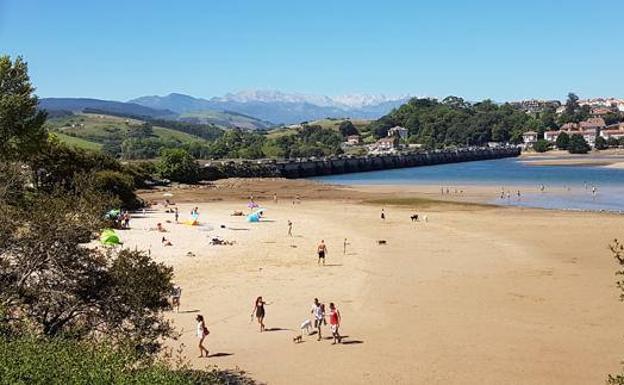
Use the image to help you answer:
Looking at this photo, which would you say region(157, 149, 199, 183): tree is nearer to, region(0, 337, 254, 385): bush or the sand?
the sand

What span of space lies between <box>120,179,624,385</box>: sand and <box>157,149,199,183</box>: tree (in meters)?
40.7

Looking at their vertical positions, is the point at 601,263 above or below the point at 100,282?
below

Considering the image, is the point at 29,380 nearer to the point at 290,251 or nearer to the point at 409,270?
the point at 409,270

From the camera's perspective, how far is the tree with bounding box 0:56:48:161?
101 ft

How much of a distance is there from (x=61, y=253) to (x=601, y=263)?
78.2ft

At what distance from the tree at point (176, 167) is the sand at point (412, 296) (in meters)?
40.7

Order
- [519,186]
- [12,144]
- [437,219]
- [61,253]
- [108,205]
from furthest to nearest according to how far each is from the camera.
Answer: [519,186]
[437,219]
[12,144]
[108,205]
[61,253]

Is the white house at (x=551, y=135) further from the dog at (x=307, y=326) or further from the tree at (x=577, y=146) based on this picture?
the dog at (x=307, y=326)

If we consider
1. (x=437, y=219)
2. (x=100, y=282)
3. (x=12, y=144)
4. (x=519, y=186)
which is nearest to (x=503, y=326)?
(x=100, y=282)

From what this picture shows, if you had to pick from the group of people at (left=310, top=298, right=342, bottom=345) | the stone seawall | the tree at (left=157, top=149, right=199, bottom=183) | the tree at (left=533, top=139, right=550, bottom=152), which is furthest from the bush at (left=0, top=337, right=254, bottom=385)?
the tree at (left=533, top=139, right=550, bottom=152)

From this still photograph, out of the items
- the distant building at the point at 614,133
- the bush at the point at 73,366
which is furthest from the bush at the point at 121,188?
the distant building at the point at 614,133

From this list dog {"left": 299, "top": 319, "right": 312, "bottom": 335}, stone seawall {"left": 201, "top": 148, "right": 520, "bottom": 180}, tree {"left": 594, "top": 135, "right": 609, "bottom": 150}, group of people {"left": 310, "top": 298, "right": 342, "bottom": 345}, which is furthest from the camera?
tree {"left": 594, "top": 135, "right": 609, "bottom": 150}

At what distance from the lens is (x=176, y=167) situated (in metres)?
83.6

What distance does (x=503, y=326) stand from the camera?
735 inches
